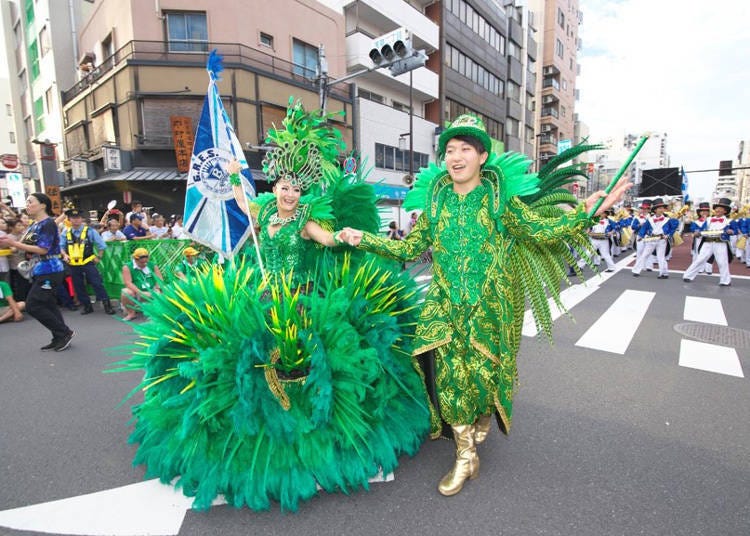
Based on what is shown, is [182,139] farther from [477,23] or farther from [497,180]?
[477,23]

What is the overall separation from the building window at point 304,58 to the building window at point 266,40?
98 centimetres

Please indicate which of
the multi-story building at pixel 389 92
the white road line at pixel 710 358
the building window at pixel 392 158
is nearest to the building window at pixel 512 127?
the multi-story building at pixel 389 92

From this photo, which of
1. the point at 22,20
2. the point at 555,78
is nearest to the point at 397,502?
the point at 22,20

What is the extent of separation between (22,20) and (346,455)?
33399 mm

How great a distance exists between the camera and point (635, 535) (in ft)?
6.20

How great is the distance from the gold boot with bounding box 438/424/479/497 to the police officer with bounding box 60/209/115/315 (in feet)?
21.0

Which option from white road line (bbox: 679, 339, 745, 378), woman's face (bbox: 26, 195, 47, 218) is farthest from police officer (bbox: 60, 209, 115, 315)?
white road line (bbox: 679, 339, 745, 378)

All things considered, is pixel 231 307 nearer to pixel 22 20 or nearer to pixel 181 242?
pixel 181 242

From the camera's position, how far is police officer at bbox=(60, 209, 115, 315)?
6.61m

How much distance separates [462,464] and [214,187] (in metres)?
2.67

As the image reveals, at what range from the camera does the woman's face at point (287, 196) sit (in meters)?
2.56

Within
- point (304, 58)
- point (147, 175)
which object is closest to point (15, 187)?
point (147, 175)

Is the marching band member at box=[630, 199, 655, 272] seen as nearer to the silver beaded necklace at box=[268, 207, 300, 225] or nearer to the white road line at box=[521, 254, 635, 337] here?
the white road line at box=[521, 254, 635, 337]

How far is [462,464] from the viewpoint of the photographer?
2.25m
